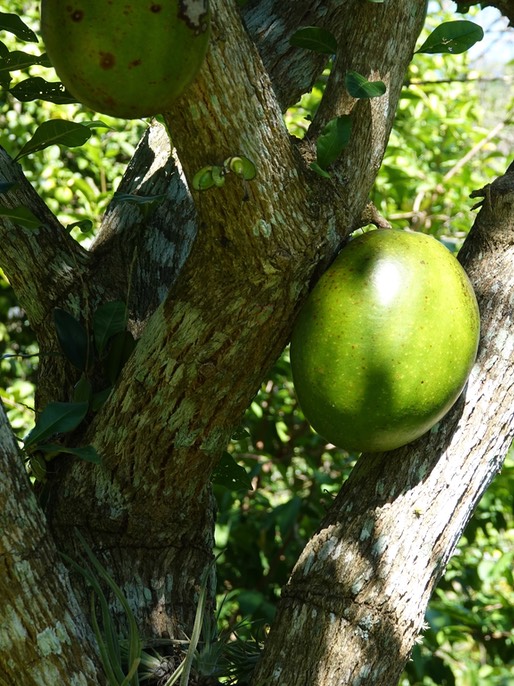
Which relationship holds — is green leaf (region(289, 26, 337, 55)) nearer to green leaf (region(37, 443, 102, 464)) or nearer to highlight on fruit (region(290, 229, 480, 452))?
highlight on fruit (region(290, 229, 480, 452))

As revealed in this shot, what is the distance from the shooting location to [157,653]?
1512 mm

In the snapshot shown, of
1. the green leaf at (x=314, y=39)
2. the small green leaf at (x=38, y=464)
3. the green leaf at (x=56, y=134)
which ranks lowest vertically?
the small green leaf at (x=38, y=464)

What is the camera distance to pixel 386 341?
4.85ft

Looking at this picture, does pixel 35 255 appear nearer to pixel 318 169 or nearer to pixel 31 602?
pixel 318 169

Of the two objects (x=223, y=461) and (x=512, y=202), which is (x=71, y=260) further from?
(x=512, y=202)

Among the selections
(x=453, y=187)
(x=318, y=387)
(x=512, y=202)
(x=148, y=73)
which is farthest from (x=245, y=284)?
(x=453, y=187)

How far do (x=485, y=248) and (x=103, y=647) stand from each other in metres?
1.01

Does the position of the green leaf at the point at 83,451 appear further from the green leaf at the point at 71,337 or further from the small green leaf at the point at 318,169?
the small green leaf at the point at 318,169

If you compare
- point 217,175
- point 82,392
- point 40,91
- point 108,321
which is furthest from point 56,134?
point 217,175

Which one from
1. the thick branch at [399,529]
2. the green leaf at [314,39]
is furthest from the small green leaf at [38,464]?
the green leaf at [314,39]

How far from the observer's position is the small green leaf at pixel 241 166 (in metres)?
1.27

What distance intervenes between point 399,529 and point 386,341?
327 millimetres

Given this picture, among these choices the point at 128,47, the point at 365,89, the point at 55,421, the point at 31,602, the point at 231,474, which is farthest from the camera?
the point at 231,474

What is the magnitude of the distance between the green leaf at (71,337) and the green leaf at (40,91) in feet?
1.37
